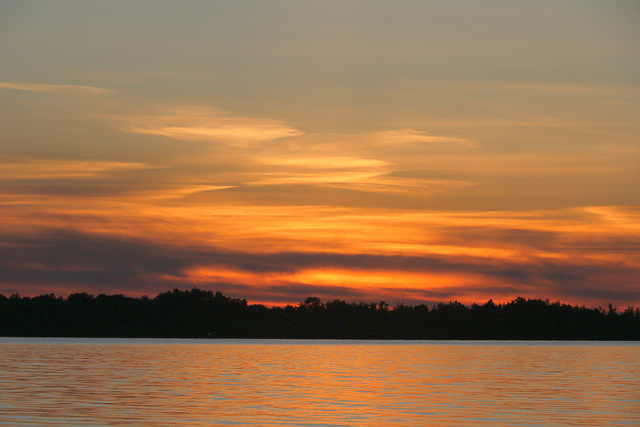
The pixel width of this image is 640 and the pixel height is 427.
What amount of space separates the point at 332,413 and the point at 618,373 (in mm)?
40906

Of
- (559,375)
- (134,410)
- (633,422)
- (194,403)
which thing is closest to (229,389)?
(194,403)

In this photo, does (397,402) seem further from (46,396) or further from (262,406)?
(46,396)

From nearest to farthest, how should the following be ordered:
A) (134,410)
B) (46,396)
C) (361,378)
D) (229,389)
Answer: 1. (134,410)
2. (46,396)
3. (229,389)
4. (361,378)

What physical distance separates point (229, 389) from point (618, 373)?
3535 centimetres

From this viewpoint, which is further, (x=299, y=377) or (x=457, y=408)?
(x=299, y=377)

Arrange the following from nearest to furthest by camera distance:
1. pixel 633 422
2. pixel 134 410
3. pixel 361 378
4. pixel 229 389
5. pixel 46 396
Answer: pixel 633 422 < pixel 134 410 < pixel 46 396 < pixel 229 389 < pixel 361 378

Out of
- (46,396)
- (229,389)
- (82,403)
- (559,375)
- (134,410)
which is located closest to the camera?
(134,410)

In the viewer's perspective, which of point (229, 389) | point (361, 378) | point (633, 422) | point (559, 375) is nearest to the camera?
point (633, 422)

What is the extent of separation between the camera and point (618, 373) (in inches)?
2918

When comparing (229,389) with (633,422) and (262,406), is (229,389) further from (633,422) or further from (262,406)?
(633,422)

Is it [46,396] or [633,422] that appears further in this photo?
[46,396]

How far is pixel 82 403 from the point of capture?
43.5 metres

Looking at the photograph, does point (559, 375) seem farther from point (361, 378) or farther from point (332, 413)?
point (332, 413)

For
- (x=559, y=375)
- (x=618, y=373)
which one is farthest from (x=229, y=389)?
(x=618, y=373)
